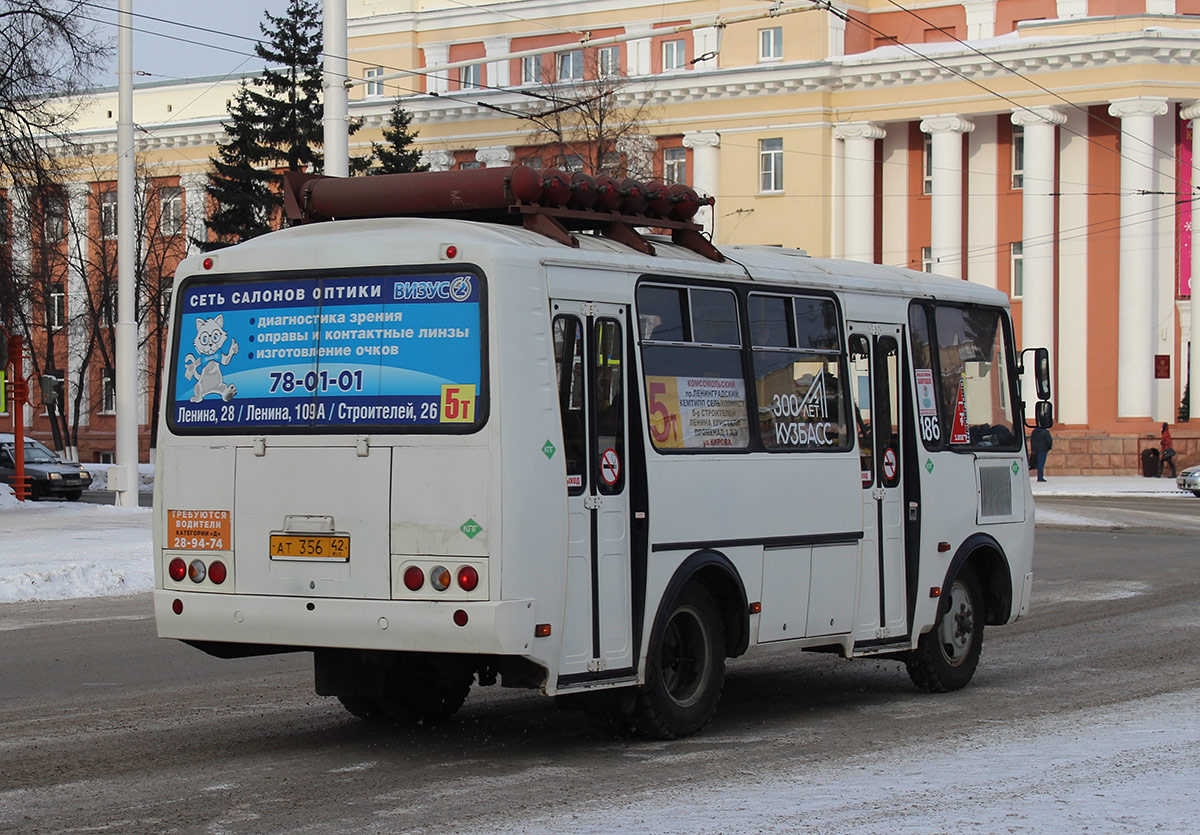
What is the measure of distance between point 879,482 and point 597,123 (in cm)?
4354

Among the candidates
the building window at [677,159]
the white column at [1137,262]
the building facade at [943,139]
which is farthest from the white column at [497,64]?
the white column at [1137,262]

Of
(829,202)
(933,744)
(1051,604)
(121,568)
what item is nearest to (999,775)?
(933,744)

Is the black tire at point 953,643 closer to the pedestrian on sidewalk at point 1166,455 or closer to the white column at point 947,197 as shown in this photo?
the pedestrian on sidewalk at point 1166,455

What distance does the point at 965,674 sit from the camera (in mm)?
12242

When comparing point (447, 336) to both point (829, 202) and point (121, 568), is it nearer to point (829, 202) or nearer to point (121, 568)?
point (121, 568)

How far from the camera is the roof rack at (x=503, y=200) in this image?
9.48 m

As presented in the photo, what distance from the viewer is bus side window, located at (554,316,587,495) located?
9.09m

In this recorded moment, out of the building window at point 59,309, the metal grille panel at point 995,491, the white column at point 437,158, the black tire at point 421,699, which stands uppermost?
the white column at point 437,158

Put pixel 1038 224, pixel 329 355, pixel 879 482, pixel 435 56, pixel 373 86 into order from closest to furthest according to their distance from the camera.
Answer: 1. pixel 329 355
2. pixel 879 482
3. pixel 1038 224
4. pixel 435 56
5. pixel 373 86

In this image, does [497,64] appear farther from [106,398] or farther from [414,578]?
[414,578]

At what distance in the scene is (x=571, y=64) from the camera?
6606 cm

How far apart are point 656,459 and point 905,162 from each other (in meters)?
55.9

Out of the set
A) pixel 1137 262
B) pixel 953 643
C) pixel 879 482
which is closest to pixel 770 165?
pixel 1137 262

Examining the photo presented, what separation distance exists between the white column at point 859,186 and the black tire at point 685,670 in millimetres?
53418
